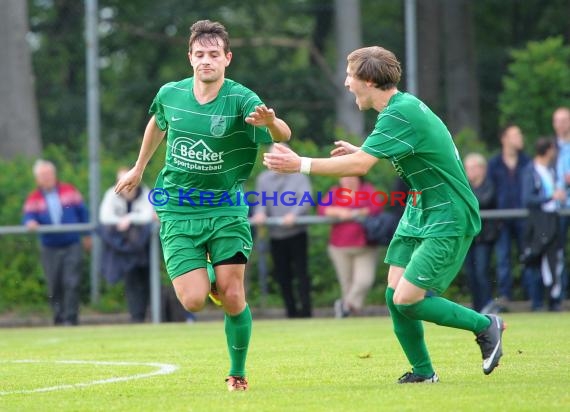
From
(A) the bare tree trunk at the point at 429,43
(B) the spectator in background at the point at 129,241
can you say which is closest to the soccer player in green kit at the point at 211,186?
(B) the spectator in background at the point at 129,241

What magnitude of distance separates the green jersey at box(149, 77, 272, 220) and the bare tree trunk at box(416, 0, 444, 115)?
12.8 meters

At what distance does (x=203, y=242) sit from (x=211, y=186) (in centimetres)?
36

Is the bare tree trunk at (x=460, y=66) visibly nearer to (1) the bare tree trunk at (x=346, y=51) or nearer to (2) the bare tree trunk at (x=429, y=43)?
(2) the bare tree trunk at (x=429, y=43)

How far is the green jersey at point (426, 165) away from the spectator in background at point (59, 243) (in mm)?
9097

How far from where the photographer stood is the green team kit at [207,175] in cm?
801

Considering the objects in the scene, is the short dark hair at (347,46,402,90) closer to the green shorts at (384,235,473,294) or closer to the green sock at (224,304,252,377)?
the green shorts at (384,235,473,294)

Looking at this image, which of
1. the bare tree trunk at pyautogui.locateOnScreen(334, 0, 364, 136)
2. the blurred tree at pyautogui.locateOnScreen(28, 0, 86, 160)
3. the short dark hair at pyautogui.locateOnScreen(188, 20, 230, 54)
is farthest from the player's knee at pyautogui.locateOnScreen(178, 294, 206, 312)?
the blurred tree at pyautogui.locateOnScreen(28, 0, 86, 160)

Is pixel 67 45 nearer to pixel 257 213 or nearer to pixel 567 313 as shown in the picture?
pixel 257 213

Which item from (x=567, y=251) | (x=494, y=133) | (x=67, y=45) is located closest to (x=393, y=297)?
(x=567, y=251)

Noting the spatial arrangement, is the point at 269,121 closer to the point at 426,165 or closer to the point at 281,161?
the point at 281,161

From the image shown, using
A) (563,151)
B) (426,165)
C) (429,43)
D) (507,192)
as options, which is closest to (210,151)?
(426,165)

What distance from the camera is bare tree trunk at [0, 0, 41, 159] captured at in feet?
64.8

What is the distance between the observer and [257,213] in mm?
15859

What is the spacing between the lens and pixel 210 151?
805 centimetres
